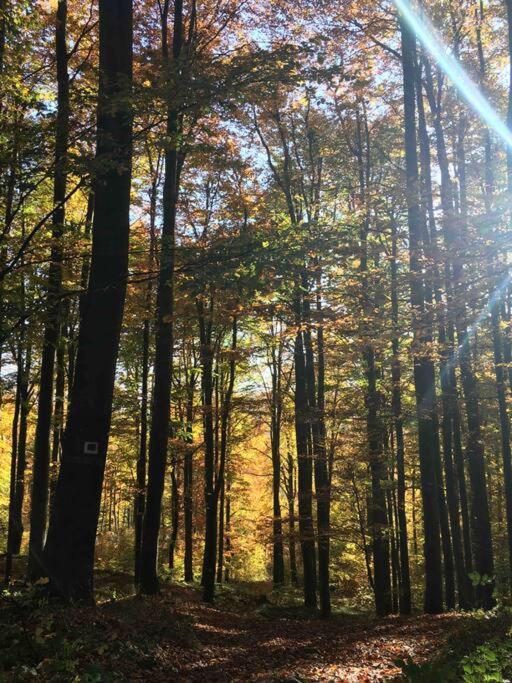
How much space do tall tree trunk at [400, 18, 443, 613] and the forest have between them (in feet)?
0.20

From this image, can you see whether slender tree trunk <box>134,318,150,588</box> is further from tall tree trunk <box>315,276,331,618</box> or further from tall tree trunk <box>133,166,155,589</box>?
tall tree trunk <box>315,276,331,618</box>

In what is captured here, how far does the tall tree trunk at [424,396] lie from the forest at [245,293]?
0.06 m

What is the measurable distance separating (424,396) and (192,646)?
6800mm

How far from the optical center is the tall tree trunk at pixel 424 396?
35.3 feet

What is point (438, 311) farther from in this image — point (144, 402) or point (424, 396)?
point (144, 402)

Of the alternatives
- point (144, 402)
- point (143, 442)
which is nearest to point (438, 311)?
point (144, 402)

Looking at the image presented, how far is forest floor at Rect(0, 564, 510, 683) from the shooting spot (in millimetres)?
4812

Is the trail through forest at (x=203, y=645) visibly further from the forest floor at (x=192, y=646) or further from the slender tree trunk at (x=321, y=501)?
the slender tree trunk at (x=321, y=501)

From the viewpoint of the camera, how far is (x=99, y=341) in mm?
6789

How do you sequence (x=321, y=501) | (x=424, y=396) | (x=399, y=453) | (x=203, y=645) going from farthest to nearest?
(x=399, y=453) < (x=321, y=501) < (x=424, y=396) < (x=203, y=645)

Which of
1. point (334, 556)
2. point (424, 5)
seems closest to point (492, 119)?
point (424, 5)

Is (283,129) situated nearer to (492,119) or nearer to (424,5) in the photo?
(424,5)

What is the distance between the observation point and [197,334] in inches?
773

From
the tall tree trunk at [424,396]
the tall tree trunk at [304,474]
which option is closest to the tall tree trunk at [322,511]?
the tall tree trunk at [304,474]
